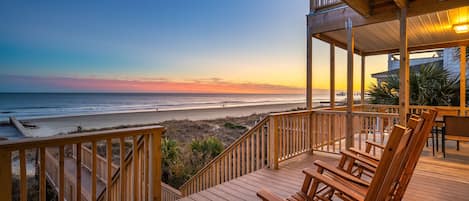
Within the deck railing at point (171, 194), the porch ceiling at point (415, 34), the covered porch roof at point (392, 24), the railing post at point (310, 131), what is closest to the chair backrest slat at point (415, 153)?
the covered porch roof at point (392, 24)

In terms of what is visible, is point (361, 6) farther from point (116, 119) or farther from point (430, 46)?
point (116, 119)

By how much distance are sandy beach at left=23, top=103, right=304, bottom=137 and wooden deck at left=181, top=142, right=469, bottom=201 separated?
1463cm

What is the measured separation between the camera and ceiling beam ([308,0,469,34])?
3.39m

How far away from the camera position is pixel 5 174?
4.57 ft

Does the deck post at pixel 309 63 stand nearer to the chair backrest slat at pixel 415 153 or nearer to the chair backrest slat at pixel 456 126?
the chair backrest slat at pixel 456 126

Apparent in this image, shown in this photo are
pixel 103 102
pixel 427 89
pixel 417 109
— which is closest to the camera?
pixel 417 109

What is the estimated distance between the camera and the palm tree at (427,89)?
7.28 metres

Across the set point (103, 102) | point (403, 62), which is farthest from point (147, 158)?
point (103, 102)

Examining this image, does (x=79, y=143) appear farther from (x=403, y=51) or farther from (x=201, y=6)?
(x=201, y=6)

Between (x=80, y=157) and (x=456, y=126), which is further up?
(x=80, y=157)

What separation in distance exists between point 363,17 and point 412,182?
8.69 ft

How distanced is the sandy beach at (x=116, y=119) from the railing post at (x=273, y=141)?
14657 millimetres

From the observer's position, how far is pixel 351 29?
4.17 meters

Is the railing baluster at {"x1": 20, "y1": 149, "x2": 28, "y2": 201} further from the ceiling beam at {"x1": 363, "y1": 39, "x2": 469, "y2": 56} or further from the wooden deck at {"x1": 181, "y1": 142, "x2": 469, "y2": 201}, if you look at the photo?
the ceiling beam at {"x1": 363, "y1": 39, "x2": 469, "y2": 56}
